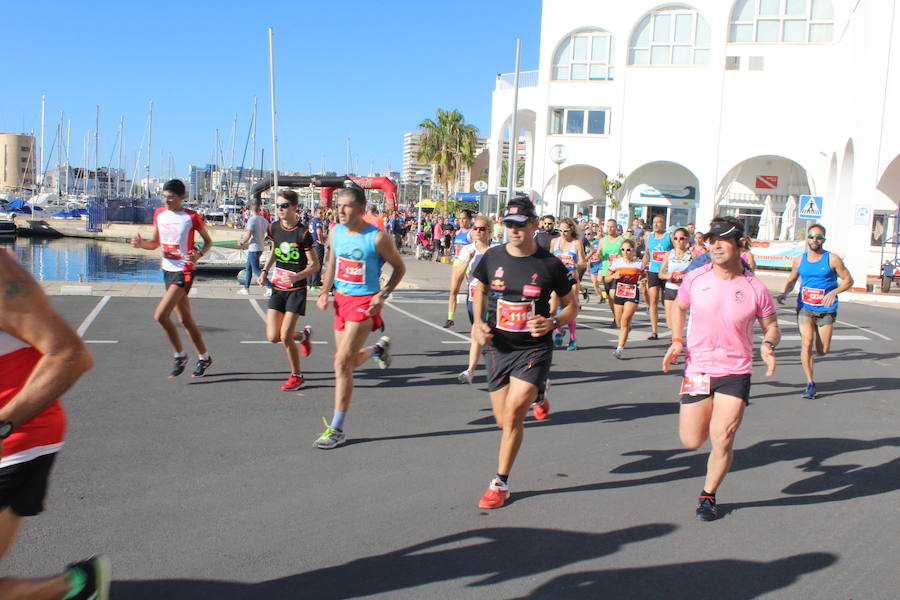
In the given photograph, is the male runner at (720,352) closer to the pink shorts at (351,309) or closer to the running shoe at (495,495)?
the running shoe at (495,495)

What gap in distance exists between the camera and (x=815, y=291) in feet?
28.2

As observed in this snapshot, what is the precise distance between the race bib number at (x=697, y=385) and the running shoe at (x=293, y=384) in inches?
165

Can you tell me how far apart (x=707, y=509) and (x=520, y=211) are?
2.13 metres

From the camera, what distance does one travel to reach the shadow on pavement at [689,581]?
12.3 ft

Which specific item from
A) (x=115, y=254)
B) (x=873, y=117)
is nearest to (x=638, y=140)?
(x=873, y=117)

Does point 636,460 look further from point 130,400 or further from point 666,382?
point 130,400

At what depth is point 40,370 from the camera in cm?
248

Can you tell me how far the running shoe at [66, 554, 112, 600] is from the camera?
275cm

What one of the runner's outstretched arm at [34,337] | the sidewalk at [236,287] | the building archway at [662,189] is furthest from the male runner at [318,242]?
the building archway at [662,189]

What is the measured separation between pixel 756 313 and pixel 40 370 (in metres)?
4.02

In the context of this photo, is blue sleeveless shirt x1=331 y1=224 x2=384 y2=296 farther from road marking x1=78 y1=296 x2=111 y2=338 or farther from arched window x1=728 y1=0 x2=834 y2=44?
arched window x1=728 y1=0 x2=834 y2=44

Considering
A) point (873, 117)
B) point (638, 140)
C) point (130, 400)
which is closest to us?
point (130, 400)

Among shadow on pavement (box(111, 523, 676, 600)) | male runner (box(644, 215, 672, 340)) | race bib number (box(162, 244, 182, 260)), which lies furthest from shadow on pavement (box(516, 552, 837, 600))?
male runner (box(644, 215, 672, 340))

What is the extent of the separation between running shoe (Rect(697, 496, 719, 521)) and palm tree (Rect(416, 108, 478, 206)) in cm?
6561
